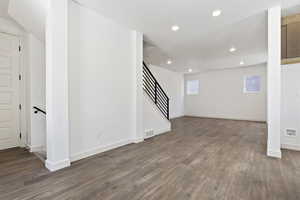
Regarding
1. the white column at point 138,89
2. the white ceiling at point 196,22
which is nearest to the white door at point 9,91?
the white ceiling at point 196,22

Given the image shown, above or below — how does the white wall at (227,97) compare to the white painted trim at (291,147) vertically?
above

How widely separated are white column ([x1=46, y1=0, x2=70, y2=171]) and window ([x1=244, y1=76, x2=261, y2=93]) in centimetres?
828

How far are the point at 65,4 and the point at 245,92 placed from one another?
8355 mm

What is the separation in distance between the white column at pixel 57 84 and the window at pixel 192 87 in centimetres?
817

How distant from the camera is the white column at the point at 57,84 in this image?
2400 mm

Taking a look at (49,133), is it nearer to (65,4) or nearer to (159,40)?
(65,4)

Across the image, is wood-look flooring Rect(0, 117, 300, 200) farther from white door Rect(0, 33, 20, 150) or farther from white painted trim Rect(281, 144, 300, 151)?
white door Rect(0, 33, 20, 150)

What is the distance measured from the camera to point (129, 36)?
12.8 ft

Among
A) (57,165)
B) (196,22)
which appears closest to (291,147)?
(196,22)

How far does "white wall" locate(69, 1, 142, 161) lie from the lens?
281 centimetres

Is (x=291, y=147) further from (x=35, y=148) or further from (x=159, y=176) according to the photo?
(x=35, y=148)

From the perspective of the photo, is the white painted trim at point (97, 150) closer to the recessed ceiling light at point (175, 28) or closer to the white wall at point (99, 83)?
the white wall at point (99, 83)

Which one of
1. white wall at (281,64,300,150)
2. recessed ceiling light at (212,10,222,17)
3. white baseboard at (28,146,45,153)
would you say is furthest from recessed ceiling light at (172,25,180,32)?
white baseboard at (28,146,45,153)

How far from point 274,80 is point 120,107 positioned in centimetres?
332
